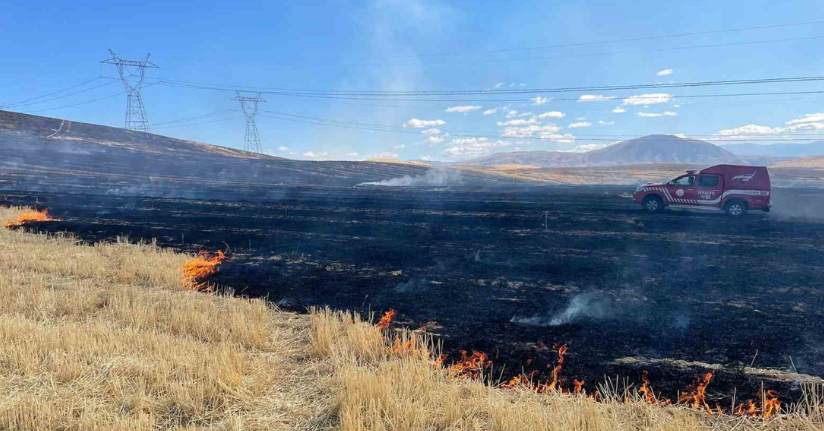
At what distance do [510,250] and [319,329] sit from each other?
338 inches

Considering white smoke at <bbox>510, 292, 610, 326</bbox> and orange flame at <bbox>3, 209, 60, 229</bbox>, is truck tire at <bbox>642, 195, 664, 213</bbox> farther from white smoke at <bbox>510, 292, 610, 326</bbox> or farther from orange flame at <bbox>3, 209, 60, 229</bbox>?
orange flame at <bbox>3, 209, 60, 229</bbox>

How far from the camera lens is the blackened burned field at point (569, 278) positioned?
21.1ft

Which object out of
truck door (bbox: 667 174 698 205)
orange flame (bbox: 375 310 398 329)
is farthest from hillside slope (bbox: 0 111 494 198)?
truck door (bbox: 667 174 698 205)

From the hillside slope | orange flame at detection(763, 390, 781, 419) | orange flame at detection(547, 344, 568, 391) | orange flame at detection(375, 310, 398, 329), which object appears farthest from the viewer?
the hillside slope

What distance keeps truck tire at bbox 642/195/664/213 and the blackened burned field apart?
1.65ft

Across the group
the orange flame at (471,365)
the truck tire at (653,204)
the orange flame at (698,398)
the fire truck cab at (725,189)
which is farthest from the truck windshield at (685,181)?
the orange flame at (471,365)

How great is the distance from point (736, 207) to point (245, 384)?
22745mm

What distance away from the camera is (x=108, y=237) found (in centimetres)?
1573

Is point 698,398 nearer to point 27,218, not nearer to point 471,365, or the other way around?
point 471,365

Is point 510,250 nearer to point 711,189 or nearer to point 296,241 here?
point 296,241

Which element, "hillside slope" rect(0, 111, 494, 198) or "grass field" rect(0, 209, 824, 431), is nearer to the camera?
"grass field" rect(0, 209, 824, 431)

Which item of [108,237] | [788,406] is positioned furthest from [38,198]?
[788,406]

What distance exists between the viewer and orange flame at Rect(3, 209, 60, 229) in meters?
17.5

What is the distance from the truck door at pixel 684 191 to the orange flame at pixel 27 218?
1152 inches
